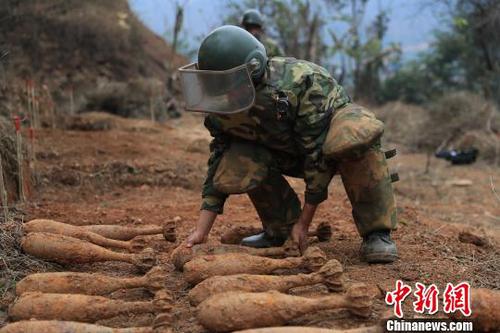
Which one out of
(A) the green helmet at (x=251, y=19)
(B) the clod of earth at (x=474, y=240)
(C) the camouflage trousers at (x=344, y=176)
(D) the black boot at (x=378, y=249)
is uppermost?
(A) the green helmet at (x=251, y=19)

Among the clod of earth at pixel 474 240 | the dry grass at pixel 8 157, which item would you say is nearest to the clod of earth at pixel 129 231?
the dry grass at pixel 8 157

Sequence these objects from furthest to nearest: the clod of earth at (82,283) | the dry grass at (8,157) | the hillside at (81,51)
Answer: the hillside at (81,51) → the dry grass at (8,157) → the clod of earth at (82,283)

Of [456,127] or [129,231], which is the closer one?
[129,231]

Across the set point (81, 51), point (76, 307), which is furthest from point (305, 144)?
point (81, 51)

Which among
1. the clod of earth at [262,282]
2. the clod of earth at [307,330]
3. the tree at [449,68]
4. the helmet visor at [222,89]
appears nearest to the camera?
the clod of earth at [307,330]

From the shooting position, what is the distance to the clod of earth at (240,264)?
104 inches

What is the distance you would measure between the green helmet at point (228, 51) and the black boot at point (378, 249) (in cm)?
110

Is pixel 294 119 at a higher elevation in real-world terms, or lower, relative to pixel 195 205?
higher

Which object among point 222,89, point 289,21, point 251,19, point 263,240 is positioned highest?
point 289,21

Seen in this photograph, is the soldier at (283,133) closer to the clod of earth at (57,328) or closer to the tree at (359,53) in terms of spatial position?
the clod of earth at (57,328)

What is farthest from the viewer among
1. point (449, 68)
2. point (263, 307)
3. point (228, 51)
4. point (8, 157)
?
point (449, 68)

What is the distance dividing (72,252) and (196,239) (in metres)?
0.63

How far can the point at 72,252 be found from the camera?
293cm

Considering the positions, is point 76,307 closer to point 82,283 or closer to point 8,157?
point 82,283
